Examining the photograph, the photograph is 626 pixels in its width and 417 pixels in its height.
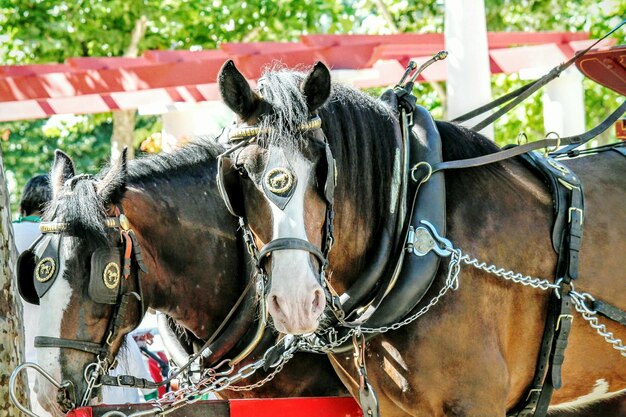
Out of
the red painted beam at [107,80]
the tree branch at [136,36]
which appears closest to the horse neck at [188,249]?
the red painted beam at [107,80]

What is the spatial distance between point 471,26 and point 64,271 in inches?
156

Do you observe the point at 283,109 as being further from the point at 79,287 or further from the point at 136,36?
the point at 136,36

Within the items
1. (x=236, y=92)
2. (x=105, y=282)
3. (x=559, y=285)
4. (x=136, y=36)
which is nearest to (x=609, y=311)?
(x=559, y=285)

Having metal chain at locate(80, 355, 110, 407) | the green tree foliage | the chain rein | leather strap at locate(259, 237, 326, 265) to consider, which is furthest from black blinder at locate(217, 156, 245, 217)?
the green tree foliage

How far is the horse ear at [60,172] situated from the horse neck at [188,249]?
274 mm

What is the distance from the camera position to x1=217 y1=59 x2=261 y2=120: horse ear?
3006 mm

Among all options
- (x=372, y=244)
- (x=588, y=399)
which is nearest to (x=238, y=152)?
(x=372, y=244)

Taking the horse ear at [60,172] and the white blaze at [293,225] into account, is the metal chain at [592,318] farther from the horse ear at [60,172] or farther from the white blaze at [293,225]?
the horse ear at [60,172]

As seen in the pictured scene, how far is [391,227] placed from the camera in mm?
3238

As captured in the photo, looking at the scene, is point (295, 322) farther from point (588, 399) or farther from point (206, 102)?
point (206, 102)

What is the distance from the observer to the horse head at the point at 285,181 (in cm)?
282

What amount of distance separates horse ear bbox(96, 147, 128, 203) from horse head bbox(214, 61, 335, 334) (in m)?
0.78

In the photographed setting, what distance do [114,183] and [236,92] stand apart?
0.90 metres

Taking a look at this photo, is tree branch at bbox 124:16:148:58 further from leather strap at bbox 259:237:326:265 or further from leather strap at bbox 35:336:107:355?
leather strap at bbox 259:237:326:265
